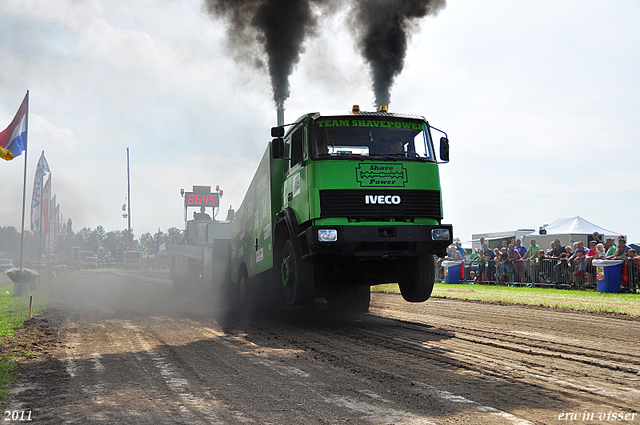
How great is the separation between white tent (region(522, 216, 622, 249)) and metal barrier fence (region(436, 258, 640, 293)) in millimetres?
4006

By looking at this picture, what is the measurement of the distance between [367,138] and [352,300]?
4.61 meters

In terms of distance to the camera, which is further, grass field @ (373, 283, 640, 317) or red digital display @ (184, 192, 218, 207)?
red digital display @ (184, 192, 218, 207)

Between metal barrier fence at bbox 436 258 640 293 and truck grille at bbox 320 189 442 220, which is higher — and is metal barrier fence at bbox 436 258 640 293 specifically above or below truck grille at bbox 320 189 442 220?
below

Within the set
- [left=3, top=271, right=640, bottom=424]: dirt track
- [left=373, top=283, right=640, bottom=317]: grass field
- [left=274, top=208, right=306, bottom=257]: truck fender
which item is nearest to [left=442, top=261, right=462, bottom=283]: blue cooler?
[left=373, top=283, right=640, bottom=317]: grass field

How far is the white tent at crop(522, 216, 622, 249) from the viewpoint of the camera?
22797 mm

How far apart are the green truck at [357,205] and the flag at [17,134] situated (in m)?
13.2

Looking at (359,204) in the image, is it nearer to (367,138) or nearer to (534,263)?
(367,138)

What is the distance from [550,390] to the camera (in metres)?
4.70

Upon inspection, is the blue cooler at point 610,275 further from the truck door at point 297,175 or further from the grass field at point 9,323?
the grass field at point 9,323

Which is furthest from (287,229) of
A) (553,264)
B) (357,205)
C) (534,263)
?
(534,263)

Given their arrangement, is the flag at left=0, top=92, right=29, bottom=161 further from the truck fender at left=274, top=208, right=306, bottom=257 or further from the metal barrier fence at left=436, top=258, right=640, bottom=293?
the metal barrier fence at left=436, top=258, right=640, bottom=293

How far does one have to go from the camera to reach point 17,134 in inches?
736

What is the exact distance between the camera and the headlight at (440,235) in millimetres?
7980

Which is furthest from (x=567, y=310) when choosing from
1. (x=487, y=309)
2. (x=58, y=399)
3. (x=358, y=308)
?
(x=58, y=399)
